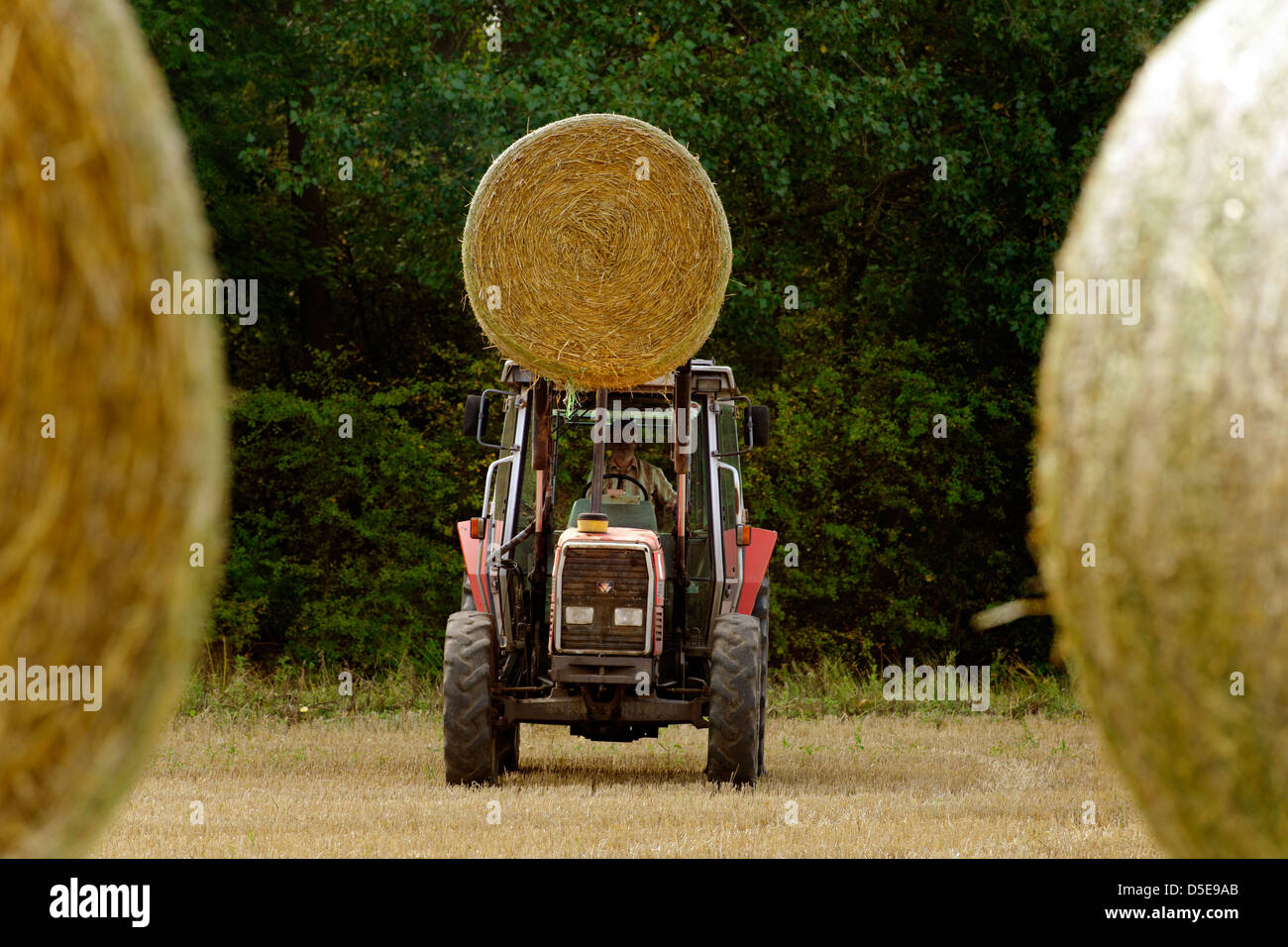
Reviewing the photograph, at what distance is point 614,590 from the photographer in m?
7.86

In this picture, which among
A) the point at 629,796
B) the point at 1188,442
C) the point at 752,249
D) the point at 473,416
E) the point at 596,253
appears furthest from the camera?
the point at 752,249

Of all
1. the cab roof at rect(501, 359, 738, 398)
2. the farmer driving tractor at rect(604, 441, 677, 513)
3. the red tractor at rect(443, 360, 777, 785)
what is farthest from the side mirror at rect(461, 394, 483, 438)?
the farmer driving tractor at rect(604, 441, 677, 513)

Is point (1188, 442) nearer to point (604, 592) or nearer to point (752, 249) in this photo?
point (604, 592)

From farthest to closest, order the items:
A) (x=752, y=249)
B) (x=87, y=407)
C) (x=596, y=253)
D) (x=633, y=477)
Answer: (x=752, y=249) → (x=633, y=477) → (x=596, y=253) → (x=87, y=407)

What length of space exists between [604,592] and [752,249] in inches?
286

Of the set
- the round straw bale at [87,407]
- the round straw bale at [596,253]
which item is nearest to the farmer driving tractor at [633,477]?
the round straw bale at [596,253]

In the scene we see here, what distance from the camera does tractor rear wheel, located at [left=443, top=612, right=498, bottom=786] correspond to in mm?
7730

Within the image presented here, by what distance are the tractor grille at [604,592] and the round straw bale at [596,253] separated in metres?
1.04

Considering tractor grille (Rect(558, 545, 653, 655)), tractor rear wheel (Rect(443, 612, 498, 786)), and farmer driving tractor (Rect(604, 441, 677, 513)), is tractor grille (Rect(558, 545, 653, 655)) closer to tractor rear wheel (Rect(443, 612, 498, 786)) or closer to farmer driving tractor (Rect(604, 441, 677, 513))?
tractor rear wheel (Rect(443, 612, 498, 786))

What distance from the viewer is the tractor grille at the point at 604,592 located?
7855 millimetres

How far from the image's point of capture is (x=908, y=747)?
10.1 m

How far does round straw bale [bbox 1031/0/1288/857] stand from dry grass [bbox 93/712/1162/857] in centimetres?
349

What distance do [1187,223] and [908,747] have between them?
8093 millimetres

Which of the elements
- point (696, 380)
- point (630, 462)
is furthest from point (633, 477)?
point (696, 380)
